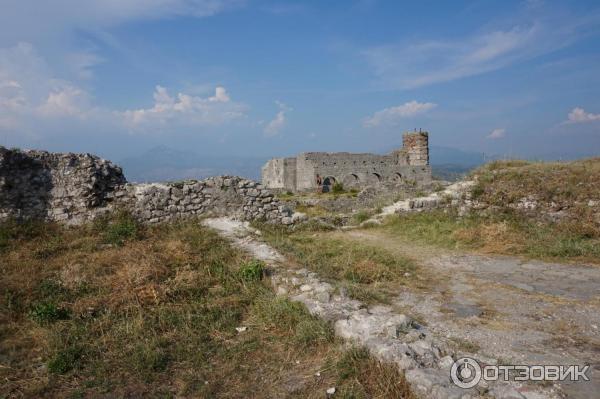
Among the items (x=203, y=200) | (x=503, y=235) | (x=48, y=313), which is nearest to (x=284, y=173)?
(x=203, y=200)

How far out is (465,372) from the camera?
320 cm

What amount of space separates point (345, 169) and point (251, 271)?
108 ft

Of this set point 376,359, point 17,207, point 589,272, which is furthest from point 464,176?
point 17,207

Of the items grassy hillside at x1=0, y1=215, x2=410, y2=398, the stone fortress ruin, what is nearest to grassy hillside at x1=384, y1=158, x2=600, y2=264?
grassy hillside at x1=0, y1=215, x2=410, y2=398

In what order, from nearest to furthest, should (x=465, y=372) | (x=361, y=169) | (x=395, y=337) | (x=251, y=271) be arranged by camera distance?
(x=465, y=372) < (x=395, y=337) < (x=251, y=271) < (x=361, y=169)

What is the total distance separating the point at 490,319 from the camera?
14.4 ft

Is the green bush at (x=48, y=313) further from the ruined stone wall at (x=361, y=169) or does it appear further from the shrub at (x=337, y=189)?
the ruined stone wall at (x=361, y=169)

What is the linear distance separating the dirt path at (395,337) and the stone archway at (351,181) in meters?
29.9

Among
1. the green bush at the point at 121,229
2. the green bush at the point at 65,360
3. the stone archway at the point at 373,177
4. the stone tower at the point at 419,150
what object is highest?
the stone tower at the point at 419,150

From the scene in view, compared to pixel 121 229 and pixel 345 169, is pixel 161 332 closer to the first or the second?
pixel 121 229

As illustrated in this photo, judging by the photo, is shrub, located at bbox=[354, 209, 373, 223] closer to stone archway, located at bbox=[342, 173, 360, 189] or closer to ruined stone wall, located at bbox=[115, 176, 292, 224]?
ruined stone wall, located at bbox=[115, 176, 292, 224]

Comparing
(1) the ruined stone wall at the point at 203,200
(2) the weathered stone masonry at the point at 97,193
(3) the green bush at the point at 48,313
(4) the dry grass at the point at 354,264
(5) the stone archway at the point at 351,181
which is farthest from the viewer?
(5) the stone archway at the point at 351,181

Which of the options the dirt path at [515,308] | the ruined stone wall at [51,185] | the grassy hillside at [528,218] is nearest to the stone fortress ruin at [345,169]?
the grassy hillside at [528,218]

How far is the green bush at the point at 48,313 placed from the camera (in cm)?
464
